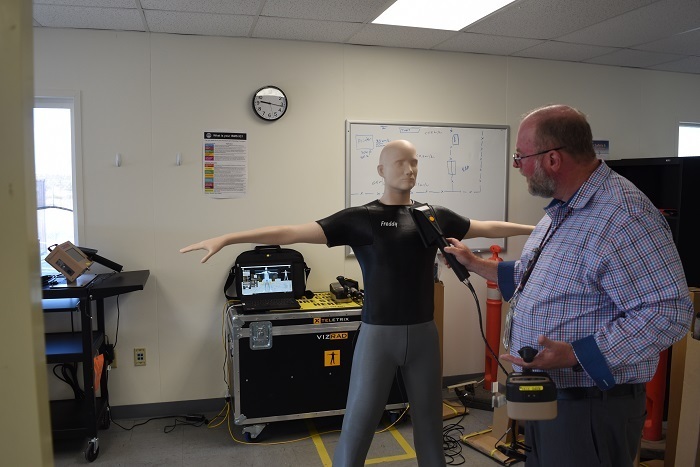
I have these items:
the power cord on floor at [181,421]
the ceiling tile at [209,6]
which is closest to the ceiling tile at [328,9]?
the ceiling tile at [209,6]

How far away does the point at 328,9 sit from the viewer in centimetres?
305

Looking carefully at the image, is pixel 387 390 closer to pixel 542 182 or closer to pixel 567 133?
pixel 542 182

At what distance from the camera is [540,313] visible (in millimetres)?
1472

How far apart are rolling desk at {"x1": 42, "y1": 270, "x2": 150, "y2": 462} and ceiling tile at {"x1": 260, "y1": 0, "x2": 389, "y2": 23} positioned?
5.89ft

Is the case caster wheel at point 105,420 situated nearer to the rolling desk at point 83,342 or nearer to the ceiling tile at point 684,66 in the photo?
the rolling desk at point 83,342

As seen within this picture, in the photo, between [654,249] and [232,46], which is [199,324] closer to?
[232,46]

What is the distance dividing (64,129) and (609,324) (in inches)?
138

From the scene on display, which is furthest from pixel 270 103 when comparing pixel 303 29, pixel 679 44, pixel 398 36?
pixel 679 44

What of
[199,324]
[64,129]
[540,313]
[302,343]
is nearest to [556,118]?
[540,313]

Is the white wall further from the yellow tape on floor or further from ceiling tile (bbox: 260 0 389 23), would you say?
the yellow tape on floor

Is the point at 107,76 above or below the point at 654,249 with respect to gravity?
above

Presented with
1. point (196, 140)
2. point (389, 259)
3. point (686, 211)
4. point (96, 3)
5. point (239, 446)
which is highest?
point (96, 3)

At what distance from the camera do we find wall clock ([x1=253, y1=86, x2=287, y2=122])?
3.64 m

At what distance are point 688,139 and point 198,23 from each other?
4442 mm
